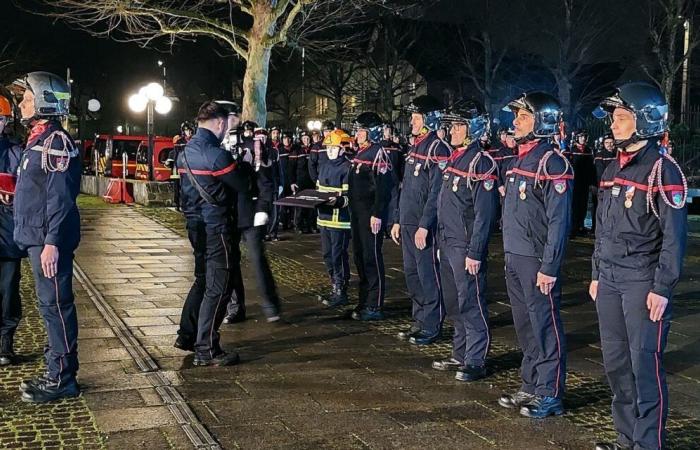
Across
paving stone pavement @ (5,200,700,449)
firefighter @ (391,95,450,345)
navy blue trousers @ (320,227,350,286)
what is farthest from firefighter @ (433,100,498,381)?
navy blue trousers @ (320,227,350,286)

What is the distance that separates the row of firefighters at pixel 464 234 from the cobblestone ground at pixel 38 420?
151 millimetres

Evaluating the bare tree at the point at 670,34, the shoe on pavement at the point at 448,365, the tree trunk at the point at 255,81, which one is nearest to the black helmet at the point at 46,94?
the shoe on pavement at the point at 448,365

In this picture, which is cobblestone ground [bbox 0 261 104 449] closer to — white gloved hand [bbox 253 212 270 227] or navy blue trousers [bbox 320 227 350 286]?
white gloved hand [bbox 253 212 270 227]

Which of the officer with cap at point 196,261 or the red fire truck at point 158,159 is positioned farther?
the red fire truck at point 158,159

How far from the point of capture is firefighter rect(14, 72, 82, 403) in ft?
20.0

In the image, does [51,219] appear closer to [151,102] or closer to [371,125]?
[371,125]

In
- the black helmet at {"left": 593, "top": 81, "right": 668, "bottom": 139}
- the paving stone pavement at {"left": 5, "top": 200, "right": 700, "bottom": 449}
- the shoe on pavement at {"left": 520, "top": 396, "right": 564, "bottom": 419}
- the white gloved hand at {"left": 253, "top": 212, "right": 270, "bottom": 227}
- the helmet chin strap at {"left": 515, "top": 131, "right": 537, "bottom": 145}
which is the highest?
the black helmet at {"left": 593, "top": 81, "right": 668, "bottom": 139}

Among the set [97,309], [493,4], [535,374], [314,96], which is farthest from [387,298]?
[314,96]

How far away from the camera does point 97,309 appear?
31.2 ft

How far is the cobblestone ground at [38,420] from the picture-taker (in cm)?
535

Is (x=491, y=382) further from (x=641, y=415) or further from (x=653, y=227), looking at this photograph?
(x=653, y=227)

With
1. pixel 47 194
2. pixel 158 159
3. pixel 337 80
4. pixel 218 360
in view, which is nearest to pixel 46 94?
pixel 47 194

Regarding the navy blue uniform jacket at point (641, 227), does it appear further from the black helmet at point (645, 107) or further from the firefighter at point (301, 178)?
the firefighter at point (301, 178)

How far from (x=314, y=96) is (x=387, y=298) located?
2076 inches
